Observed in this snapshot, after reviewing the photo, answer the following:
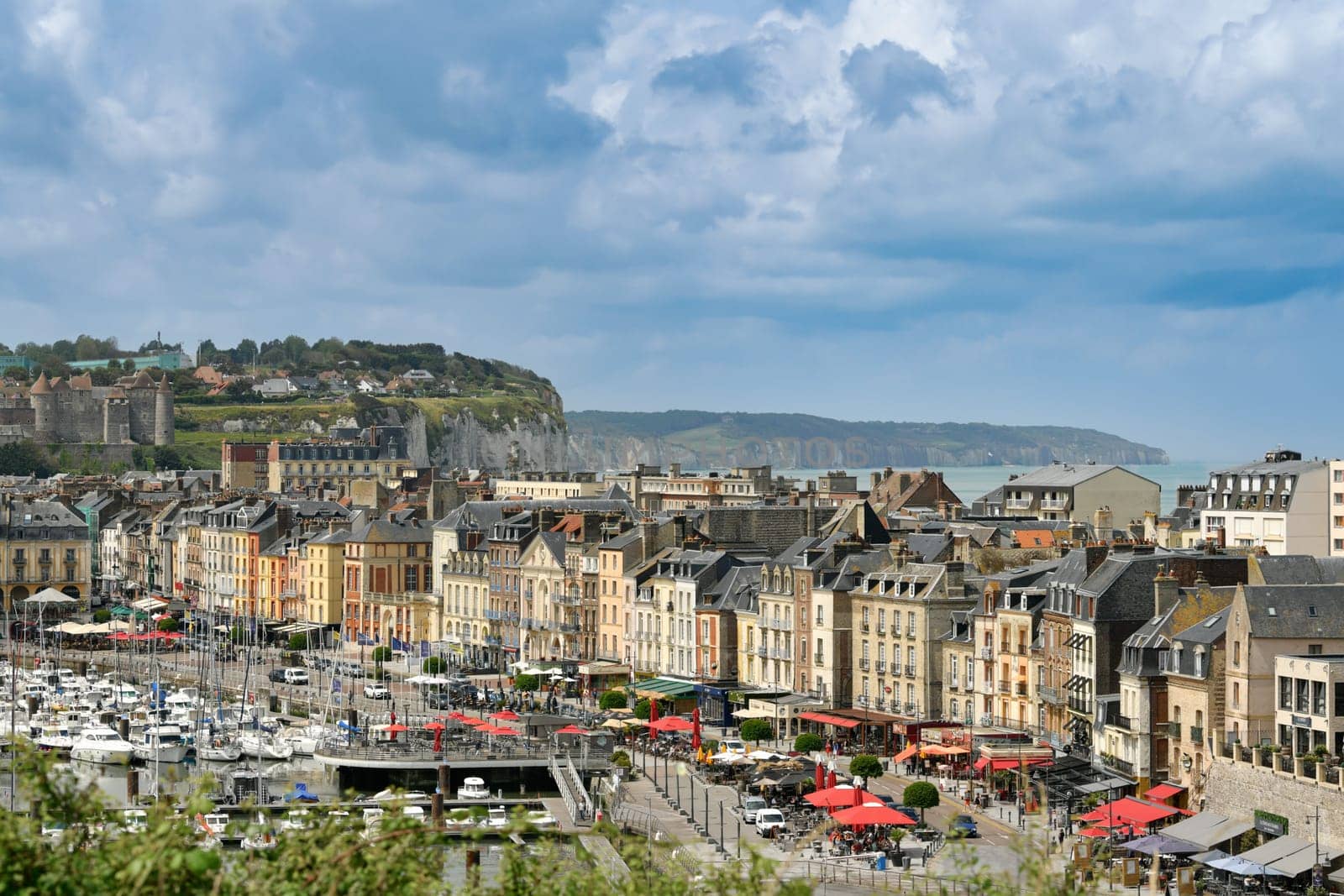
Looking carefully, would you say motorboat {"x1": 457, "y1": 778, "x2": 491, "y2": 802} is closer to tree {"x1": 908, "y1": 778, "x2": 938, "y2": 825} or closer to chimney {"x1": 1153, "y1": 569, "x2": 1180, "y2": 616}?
tree {"x1": 908, "y1": 778, "x2": 938, "y2": 825}

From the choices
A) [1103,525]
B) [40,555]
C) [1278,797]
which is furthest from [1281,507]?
[40,555]

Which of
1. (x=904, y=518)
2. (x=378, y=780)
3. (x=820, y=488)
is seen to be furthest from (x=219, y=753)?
(x=820, y=488)

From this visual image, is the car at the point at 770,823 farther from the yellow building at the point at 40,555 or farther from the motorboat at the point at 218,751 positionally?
the yellow building at the point at 40,555

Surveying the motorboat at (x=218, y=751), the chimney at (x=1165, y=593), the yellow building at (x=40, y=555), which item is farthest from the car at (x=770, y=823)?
the yellow building at (x=40, y=555)

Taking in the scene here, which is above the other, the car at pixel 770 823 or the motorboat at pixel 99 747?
the car at pixel 770 823

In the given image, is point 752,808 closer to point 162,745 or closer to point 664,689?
point 664,689

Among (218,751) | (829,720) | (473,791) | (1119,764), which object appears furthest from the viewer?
(218,751)

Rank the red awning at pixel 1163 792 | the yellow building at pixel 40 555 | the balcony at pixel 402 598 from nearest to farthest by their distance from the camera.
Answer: the red awning at pixel 1163 792
the balcony at pixel 402 598
the yellow building at pixel 40 555
